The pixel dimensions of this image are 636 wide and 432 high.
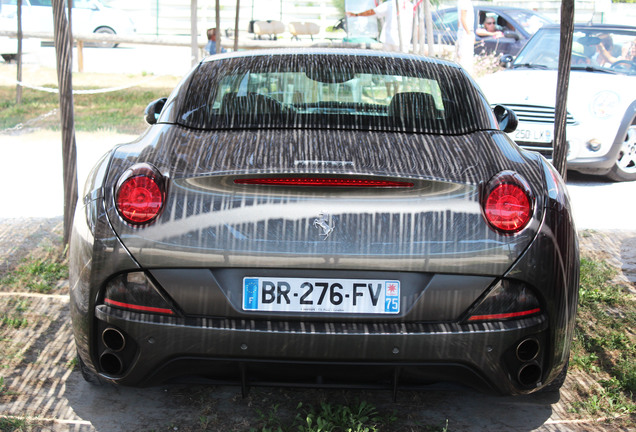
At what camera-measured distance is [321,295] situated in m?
2.66

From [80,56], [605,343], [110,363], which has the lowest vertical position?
[80,56]

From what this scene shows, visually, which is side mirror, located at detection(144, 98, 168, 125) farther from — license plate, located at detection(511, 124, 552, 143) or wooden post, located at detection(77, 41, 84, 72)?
wooden post, located at detection(77, 41, 84, 72)

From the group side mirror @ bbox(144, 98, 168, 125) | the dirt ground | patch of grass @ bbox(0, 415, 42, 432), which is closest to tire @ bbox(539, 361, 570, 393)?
the dirt ground

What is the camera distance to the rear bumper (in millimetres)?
2641

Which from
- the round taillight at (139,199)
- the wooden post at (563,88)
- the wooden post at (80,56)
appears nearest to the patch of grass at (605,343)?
the wooden post at (563,88)

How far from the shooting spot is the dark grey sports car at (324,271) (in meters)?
2.63

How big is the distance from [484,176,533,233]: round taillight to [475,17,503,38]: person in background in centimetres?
1658

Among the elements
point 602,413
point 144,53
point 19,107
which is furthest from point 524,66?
point 144,53

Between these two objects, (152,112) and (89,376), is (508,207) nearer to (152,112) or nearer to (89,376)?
(89,376)

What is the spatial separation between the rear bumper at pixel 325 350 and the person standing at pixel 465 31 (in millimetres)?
10508

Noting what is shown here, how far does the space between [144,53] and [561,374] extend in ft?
76.4

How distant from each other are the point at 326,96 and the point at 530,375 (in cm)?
161

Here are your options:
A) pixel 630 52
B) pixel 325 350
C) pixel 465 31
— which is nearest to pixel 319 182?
pixel 325 350

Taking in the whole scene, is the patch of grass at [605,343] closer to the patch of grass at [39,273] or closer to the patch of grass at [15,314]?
the patch of grass at [15,314]
